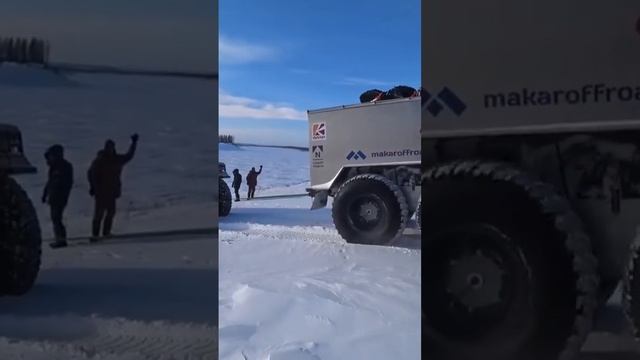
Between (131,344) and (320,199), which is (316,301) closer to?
(131,344)

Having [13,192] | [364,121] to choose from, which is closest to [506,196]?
[13,192]

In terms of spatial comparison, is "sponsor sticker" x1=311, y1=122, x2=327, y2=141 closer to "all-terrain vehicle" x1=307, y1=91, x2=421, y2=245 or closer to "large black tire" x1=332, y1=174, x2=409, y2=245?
"all-terrain vehicle" x1=307, y1=91, x2=421, y2=245

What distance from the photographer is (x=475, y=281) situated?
1271 mm

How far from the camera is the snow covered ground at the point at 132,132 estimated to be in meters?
1.21

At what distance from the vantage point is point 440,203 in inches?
51.3

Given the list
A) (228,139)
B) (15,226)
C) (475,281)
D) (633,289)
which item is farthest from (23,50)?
(633,289)

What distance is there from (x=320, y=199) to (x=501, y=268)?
76.5 inches

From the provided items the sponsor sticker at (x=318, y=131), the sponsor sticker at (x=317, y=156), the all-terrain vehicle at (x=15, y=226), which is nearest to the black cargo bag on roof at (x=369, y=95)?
the sponsor sticker at (x=318, y=131)

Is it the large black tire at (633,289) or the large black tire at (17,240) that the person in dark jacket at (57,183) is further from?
the large black tire at (633,289)

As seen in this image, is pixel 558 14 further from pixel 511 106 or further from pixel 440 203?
pixel 440 203

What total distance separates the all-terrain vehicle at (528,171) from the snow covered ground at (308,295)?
50 centimetres

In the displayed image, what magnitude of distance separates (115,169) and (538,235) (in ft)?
3.60

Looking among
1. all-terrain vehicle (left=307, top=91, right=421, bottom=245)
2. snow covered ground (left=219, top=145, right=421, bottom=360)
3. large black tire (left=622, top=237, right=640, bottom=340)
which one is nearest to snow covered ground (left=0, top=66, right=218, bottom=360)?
snow covered ground (left=219, top=145, right=421, bottom=360)

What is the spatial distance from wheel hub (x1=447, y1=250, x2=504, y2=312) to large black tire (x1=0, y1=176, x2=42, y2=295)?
1.09 meters
